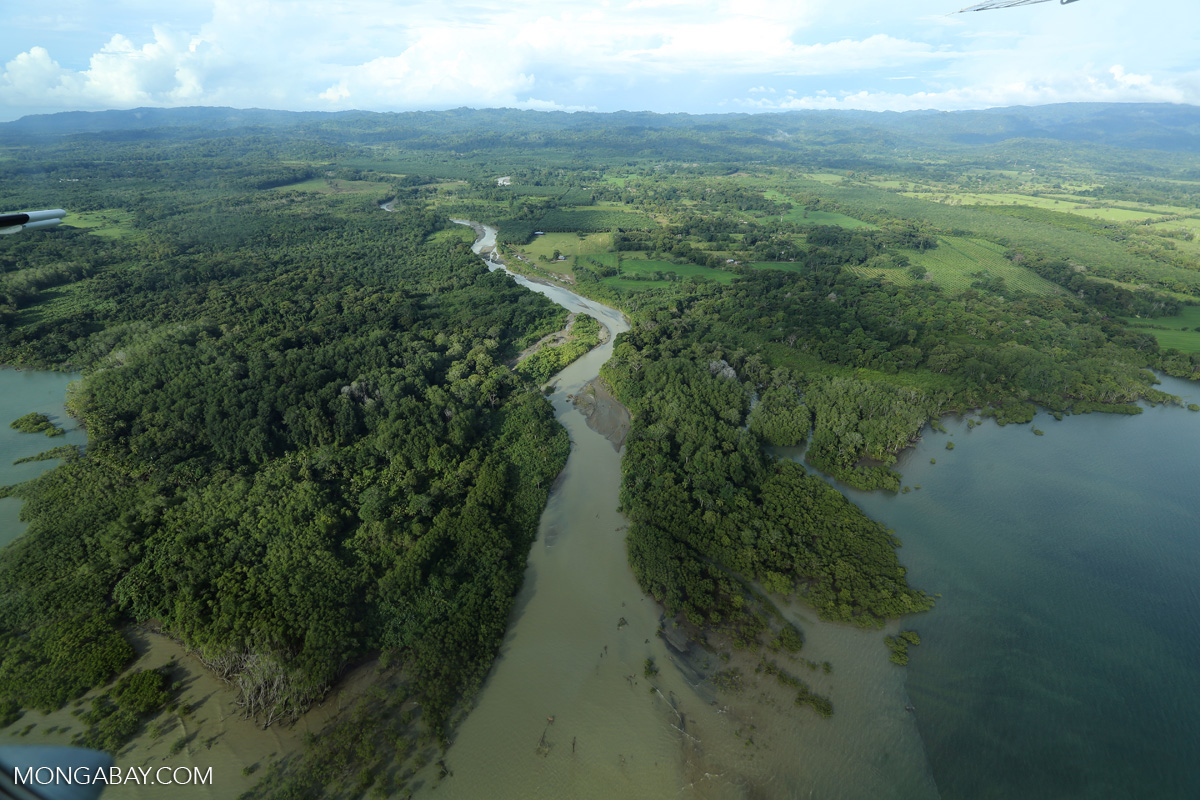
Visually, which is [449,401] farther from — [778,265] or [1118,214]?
[1118,214]

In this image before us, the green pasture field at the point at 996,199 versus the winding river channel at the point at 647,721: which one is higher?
the green pasture field at the point at 996,199

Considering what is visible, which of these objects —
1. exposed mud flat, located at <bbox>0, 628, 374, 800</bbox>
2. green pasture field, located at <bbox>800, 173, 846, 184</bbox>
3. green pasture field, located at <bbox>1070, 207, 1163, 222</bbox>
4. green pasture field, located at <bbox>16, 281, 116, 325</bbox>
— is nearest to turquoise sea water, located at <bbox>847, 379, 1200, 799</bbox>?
exposed mud flat, located at <bbox>0, 628, 374, 800</bbox>

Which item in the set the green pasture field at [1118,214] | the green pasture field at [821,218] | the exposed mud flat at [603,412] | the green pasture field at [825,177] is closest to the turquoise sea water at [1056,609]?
the exposed mud flat at [603,412]

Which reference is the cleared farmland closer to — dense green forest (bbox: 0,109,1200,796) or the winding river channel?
dense green forest (bbox: 0,109,1200,796)

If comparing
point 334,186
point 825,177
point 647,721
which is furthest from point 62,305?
point 825,177

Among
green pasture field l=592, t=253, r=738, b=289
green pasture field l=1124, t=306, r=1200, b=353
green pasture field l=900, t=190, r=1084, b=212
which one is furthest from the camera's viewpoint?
green pasture field l=900, t=190, r=1084, b=212

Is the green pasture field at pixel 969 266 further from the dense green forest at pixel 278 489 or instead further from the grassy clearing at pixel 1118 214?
the dense green forest at pixel 278 489
